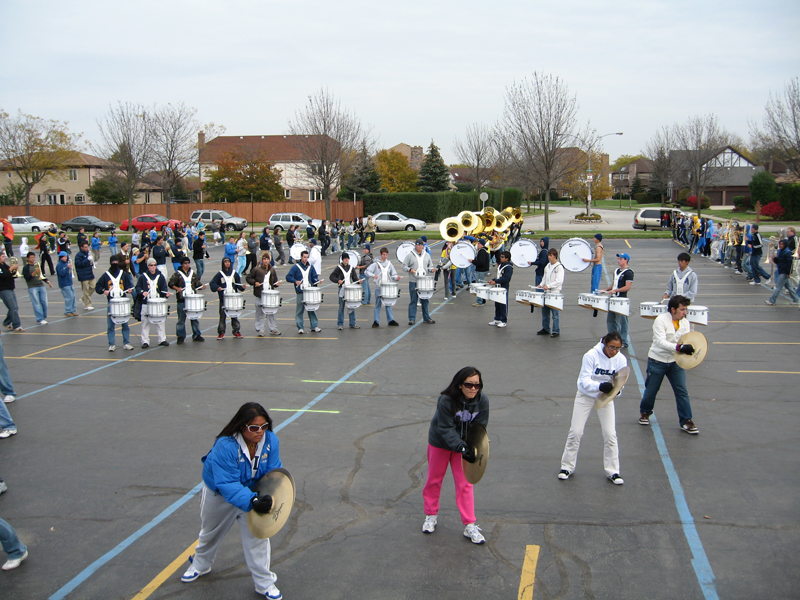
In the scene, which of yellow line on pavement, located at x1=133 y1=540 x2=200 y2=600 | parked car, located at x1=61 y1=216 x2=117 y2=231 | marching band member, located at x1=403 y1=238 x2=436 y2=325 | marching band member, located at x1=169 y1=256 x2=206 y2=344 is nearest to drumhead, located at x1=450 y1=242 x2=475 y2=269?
marching band member, located at x1=403 y1=238 x2=436 y2=325

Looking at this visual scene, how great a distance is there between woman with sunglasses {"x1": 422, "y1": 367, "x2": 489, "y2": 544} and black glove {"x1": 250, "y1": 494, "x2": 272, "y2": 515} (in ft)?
5.43

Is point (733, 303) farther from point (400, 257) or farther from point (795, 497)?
point (795, 497)

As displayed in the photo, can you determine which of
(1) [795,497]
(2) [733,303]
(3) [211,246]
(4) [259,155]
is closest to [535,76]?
(3) [211,246]

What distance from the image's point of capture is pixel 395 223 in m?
48.8

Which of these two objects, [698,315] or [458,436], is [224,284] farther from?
[458,436]

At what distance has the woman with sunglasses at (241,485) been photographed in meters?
4.64

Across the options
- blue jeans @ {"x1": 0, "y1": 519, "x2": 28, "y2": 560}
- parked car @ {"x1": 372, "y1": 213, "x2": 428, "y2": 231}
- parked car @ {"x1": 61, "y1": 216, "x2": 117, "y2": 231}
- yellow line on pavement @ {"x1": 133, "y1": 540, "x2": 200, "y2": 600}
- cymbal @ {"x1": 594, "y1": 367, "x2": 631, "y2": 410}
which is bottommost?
yellow line on pavement @ {"x1": 133, "y1": 540, "x2": 200, "y2": 600}

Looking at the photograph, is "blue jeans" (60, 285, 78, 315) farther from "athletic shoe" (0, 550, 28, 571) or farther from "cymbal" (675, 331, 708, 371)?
"cymbal" (675, 331, 708, 371)

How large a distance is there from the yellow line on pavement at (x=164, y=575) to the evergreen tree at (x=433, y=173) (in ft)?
206

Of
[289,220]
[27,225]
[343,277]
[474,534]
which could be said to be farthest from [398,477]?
[27,225]

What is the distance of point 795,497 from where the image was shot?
6508mm

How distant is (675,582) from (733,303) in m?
15.4

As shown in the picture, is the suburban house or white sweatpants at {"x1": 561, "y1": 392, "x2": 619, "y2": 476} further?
the suburban house

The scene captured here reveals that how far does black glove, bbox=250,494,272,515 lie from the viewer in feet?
14.9
